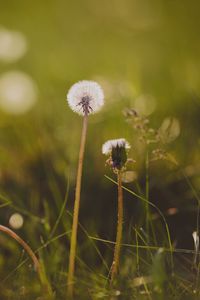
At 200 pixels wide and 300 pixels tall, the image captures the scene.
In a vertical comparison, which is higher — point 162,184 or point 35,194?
point 162,184

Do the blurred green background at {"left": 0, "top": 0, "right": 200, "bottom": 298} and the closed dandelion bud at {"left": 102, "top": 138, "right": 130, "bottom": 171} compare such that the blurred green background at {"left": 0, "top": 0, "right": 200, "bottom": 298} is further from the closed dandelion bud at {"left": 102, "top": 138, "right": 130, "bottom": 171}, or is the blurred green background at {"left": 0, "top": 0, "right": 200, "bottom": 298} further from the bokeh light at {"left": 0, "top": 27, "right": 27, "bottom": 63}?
the closed dandelion bud at {"left": 102, "top": 138, "right": 130, "bottom": 171}

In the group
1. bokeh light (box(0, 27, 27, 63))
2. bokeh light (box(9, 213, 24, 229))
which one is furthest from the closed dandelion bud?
bokeh light (box(0, 27, 27, 63))

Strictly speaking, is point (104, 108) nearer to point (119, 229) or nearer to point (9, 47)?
point (9, 47)

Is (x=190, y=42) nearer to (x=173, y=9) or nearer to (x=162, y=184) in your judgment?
(x=173, y=9)

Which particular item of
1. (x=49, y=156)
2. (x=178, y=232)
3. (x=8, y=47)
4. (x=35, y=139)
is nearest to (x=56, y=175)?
(x=49, y=156)

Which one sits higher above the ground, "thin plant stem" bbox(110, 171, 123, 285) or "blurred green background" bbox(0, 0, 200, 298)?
"blurred green background" bbox(0, 0, 200, 298)

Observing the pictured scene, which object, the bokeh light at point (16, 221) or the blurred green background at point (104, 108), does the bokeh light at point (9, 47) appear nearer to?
the blurred green background at point (104, 108)
